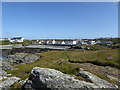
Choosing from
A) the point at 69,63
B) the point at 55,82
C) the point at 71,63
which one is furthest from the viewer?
the point at 71,63

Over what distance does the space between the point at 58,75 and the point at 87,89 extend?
3.24 meters

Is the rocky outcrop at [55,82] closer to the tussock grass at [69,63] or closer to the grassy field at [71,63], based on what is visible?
the tussock grass at [69,63]

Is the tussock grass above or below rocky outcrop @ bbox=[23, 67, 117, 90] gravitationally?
below

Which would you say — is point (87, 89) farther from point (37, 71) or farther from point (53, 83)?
point (37, 71)

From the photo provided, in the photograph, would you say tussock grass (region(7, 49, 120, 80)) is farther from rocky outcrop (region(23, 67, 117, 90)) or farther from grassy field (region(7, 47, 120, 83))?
rocky outcrop (region(23, 67, 117, 90))

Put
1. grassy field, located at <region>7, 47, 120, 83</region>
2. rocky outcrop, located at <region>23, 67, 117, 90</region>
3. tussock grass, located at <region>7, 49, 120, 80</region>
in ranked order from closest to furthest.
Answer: rocky outcrop, located at <region>23, 67, 117, 90</region> < tussock grass, located at <region>7, 49, 120, 80</region> < grassy field, located at <region>7, 47, 120, 83</region>

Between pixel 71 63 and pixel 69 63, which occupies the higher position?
pixel 69 63

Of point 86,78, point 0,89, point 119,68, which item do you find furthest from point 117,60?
point 0,89

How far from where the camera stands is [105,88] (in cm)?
1360

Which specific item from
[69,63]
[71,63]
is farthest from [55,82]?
[71,63]

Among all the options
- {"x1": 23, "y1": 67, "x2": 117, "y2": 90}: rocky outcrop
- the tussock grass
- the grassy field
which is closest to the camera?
{"x1": 23, "y1": 67, "x2": 117, "y2": 90}: rocky outcrop

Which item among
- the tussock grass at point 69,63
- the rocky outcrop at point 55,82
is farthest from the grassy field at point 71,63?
the rocky outcrop at point 55,82

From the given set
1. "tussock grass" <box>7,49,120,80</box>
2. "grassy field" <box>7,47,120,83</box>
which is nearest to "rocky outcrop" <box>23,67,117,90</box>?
"tussock grass" <box>7,49,120,80</box>

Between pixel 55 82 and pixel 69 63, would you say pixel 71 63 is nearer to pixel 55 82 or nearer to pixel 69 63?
pixel 69 63
